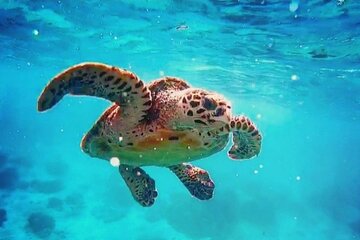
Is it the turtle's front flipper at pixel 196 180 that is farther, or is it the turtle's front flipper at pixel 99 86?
the turtle's front flipper at pixel 196 180

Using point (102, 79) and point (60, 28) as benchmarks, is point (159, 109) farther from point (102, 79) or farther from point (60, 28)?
point (60, 28)

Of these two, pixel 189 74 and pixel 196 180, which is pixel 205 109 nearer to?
pixel 196 180

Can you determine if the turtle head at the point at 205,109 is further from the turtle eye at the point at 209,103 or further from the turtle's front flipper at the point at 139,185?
the turtle's front flipper at the point at 139,185

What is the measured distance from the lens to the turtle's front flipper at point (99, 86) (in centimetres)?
402

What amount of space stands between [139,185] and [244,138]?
252cm

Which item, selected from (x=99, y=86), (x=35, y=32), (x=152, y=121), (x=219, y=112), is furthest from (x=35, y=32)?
(x=219, y=112)

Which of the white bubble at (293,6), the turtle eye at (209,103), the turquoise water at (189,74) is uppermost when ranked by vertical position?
the turtle eye at (209,103)

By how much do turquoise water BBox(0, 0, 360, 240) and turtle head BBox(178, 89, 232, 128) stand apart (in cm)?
860

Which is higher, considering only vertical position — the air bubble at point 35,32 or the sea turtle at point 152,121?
the sea turtle at point 152,121

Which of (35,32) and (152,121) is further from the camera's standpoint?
(35,32)

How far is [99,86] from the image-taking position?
4.36 metres

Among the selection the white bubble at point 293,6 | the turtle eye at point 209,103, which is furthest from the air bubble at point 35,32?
the turtle eye at point 209,103

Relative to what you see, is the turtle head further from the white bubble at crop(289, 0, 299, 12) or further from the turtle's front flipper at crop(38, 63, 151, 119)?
the white bubble at crop(289, 0, 299, 12)

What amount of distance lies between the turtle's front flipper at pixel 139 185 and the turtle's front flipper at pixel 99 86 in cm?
243
